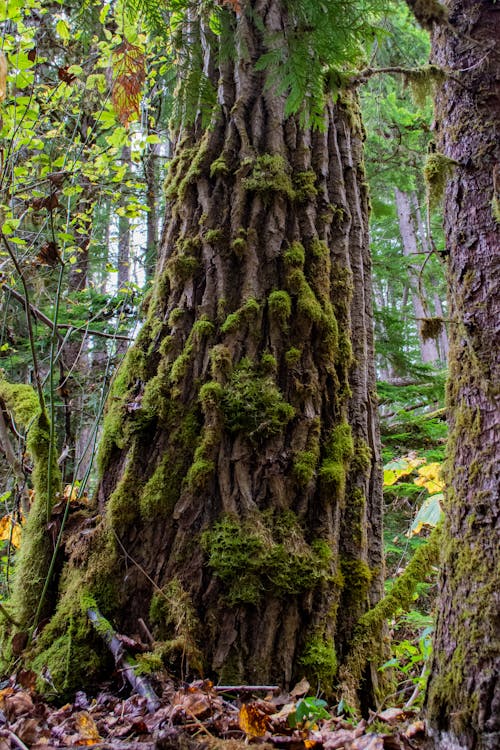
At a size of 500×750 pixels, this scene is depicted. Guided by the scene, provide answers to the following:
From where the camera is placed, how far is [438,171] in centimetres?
208

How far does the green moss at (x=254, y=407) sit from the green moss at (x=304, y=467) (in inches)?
6.2

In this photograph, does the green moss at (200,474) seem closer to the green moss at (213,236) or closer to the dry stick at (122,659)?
the dry stick at (122,659)

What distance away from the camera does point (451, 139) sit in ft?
7.05

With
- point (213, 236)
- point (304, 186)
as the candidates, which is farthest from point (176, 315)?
point (304, 186)

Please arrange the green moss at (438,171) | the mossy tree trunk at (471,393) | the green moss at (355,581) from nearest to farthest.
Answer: the mossy tree trunk at (471,393) < the green moss at (438,171) < the green moss at (355,581)

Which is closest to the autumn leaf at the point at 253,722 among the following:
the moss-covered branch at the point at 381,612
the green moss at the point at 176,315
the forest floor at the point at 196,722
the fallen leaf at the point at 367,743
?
the forest floor at the point at 196,722

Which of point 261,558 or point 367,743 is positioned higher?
point 261,558

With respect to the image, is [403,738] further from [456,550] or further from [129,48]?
[129,48]

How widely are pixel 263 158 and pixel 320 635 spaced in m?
2.37

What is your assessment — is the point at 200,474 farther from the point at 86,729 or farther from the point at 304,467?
the point at 86,729

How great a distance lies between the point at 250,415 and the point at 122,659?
111 centimetres

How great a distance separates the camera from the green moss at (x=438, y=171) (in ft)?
6.81

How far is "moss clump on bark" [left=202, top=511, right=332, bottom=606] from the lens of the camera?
6.68 feet

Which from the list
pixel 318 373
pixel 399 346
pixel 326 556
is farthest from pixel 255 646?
pixel 399 346
